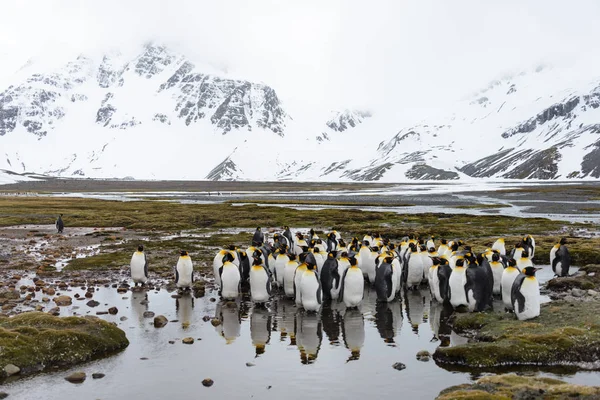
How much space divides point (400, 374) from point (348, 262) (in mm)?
6518

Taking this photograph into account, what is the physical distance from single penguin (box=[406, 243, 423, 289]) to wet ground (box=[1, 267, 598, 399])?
1849 mm

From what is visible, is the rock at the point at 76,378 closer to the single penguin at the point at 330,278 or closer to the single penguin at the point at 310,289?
the single penguin at the point at 310,289

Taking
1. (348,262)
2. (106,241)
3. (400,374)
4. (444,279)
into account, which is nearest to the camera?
(400,374)

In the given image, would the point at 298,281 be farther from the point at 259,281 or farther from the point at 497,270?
the point at 497,270

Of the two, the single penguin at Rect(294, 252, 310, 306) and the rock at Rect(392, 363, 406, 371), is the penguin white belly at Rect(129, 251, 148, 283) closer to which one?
the single penguin at Rect(294, 252, 310, 306)

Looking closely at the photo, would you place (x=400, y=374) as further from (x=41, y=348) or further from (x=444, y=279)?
(x=41, y=348)

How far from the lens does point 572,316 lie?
1319 centimetres

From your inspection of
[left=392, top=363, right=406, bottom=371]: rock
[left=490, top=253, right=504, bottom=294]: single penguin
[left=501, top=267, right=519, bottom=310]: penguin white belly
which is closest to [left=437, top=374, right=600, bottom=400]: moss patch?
[left=392, top=363, right=406, bottom=371]: rock

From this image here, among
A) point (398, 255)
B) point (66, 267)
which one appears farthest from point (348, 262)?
point (66, 267)

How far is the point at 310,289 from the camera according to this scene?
15.0 meters

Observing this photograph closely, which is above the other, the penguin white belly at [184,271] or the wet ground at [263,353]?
the penguin white belly at [184,271]

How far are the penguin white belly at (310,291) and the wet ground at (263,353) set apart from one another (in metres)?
0.35

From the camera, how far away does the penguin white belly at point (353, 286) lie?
15.4m

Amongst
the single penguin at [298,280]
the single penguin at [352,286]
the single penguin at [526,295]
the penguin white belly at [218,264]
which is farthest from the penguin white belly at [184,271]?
the single penguin at [526,295]
